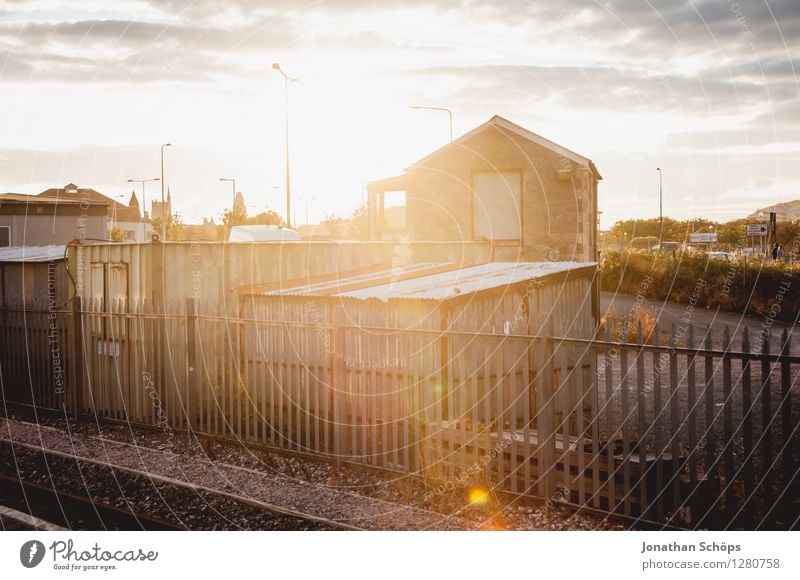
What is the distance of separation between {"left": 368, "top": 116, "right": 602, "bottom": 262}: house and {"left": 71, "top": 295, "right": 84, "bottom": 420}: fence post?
563 inches

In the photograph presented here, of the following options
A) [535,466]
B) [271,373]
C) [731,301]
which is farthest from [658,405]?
[731,301]

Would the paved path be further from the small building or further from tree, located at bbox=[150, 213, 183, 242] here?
tree, located at bbox=[150, 213, 183, 242]

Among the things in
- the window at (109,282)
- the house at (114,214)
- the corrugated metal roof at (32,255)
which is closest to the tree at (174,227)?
the house at (114,214)

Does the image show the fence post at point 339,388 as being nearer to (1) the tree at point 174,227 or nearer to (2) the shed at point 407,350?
(2) the shed at point 407,350

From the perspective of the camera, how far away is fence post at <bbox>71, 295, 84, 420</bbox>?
1185cm

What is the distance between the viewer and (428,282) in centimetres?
1086

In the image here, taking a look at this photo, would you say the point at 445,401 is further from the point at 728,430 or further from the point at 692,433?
the point at 728,430

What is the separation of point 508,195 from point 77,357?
1677 cm

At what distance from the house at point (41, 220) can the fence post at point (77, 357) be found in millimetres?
21900

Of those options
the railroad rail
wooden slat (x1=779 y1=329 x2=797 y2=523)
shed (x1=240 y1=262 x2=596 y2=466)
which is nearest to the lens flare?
the railroad rail

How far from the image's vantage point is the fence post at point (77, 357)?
11852 mm

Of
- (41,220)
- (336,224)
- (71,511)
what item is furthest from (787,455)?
(336,224)

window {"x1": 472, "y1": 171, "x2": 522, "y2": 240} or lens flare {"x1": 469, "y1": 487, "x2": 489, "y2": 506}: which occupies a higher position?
window {"x1": 472, "y1": 171, "x2": 522, "y2": 240}

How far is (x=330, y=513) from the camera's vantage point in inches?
282
